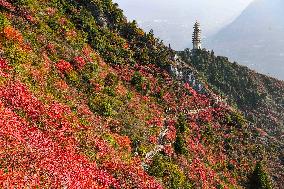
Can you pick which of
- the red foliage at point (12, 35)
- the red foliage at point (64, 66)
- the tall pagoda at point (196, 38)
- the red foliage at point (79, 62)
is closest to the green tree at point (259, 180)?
the red foliage at point (79, 62)

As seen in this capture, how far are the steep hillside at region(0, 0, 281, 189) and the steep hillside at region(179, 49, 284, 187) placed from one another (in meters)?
37.9

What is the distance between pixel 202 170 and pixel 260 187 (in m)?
14.2

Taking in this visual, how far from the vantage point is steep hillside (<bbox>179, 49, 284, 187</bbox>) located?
127 meters

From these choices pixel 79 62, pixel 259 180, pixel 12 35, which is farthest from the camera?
pixel 259 180

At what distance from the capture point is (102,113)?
147 ft

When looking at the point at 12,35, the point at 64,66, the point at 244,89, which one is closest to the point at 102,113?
the point at 64,66

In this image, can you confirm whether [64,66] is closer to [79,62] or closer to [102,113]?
[79,62]

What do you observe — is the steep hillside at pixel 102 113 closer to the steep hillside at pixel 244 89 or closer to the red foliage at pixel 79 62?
the red foliage at pixel 79 62

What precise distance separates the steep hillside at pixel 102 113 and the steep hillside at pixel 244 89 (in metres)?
37.9

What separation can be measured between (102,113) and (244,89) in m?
100.0

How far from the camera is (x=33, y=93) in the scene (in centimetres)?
3362

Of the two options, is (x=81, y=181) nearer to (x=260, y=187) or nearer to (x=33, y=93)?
(x=33, y=93)

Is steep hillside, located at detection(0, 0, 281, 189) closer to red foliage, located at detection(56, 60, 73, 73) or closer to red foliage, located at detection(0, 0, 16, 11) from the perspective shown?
red foliage, located at detection(0, 0, 16, 11)

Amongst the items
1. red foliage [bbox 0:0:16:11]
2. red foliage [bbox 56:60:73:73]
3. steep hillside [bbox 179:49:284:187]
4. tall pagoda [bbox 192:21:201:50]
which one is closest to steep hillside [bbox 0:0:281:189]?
red foliage [bbox 0:0:16:11]
